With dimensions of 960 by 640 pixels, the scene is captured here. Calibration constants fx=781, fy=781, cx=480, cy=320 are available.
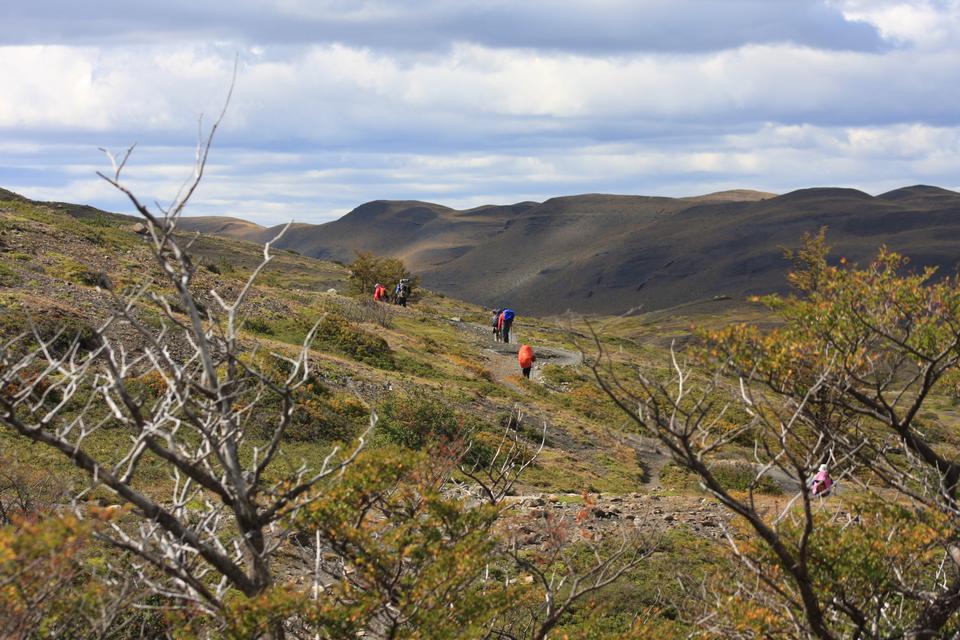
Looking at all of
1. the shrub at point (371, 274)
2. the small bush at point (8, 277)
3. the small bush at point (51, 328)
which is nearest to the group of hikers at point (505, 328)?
the shrub at point (371, 274)

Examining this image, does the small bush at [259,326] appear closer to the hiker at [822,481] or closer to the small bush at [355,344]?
the small bush at [355,344]

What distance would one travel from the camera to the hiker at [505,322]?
4797 cm

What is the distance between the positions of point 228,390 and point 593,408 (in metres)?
33.9

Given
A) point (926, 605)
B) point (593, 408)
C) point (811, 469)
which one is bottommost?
point (593, 408)

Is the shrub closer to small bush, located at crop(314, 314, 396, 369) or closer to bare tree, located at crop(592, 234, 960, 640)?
small bush, located at crop(314, 314, 396, 369)

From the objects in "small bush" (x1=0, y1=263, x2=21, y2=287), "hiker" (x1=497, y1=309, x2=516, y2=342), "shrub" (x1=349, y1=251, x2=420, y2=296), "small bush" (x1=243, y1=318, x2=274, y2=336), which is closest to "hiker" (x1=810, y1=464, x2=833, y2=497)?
"small bush" (x1=243, y1=318, x2=274, y2=336)

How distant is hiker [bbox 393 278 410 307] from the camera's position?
2491 inches

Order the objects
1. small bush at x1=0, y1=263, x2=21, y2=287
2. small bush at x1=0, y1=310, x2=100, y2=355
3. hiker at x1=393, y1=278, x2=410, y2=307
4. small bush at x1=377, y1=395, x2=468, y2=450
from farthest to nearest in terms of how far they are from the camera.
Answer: hiker at x1=393, y1=278, x2=410, y2=307, small bush at x1=0, y1=263, x2=21, y2=287, small bush at x1=377, y1=395, x2=468, y2=450, small bush at x1=0, y1=310, x2=100, y2=355

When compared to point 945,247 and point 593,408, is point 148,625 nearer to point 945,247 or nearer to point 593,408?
point 593,408

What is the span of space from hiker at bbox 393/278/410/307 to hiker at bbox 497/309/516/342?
13.1 m

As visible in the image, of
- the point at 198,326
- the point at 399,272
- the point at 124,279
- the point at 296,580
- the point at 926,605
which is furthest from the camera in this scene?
the point at 399,272

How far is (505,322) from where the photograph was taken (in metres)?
49.4

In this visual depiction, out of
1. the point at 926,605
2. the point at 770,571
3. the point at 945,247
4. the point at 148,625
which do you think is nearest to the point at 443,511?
the point at 770,571

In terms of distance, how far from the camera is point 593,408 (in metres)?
39.8
